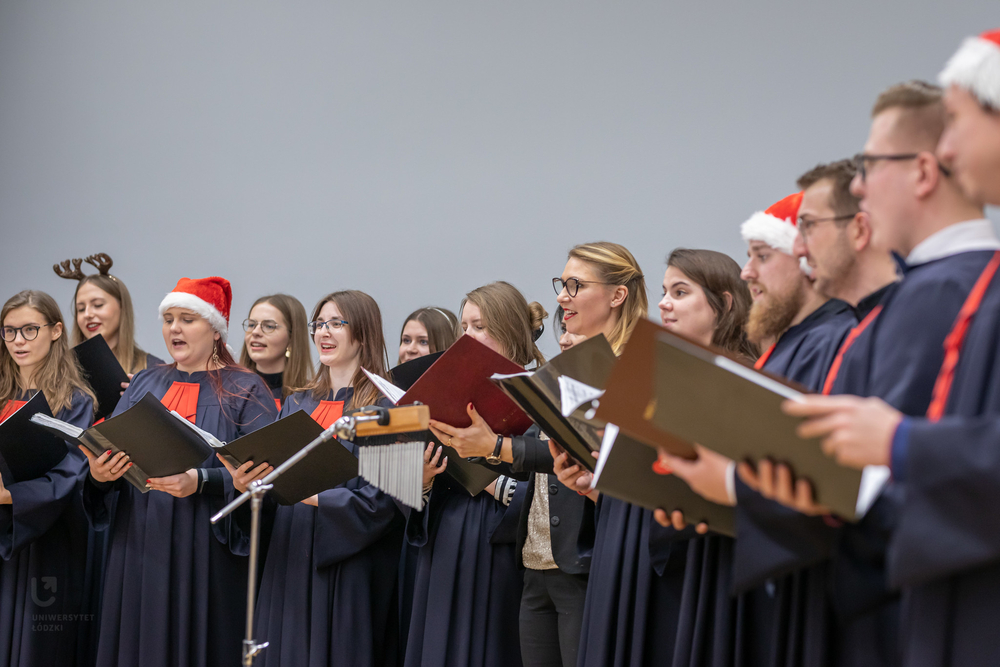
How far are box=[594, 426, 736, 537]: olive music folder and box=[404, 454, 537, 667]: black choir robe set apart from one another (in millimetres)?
1522

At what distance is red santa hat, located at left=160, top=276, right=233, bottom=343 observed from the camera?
4.10 metres

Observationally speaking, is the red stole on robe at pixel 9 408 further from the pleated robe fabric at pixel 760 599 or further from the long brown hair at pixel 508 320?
the pleated robe fabric at pixel 760 599

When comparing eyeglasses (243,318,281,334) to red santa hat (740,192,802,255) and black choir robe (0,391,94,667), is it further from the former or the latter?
red santa hat (740,192,802,255)

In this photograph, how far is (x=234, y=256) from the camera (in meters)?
6.20

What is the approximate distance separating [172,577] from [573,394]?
100 inches

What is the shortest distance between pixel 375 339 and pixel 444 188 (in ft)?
6.68

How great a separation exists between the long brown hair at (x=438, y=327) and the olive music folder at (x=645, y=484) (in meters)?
2.37

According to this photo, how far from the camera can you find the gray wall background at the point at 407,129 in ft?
15.3

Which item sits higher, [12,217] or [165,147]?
[165,147]

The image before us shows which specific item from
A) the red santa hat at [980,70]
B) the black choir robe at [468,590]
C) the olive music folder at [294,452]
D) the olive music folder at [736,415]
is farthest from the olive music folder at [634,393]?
the black choir robe at [468,590]

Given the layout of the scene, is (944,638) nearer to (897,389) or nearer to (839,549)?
(839,549)

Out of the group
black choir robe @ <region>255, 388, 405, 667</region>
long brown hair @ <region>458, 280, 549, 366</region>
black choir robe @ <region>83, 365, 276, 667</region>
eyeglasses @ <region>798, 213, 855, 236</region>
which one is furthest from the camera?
long brown hair @ <region>458, 280, 549, 366</region>

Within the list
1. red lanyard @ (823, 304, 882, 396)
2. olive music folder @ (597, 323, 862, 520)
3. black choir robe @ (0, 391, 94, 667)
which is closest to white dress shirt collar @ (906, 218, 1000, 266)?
red lanyard @ (823, 304, 882, 396)

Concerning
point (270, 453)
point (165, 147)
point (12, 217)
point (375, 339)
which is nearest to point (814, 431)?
point (270, 453)
